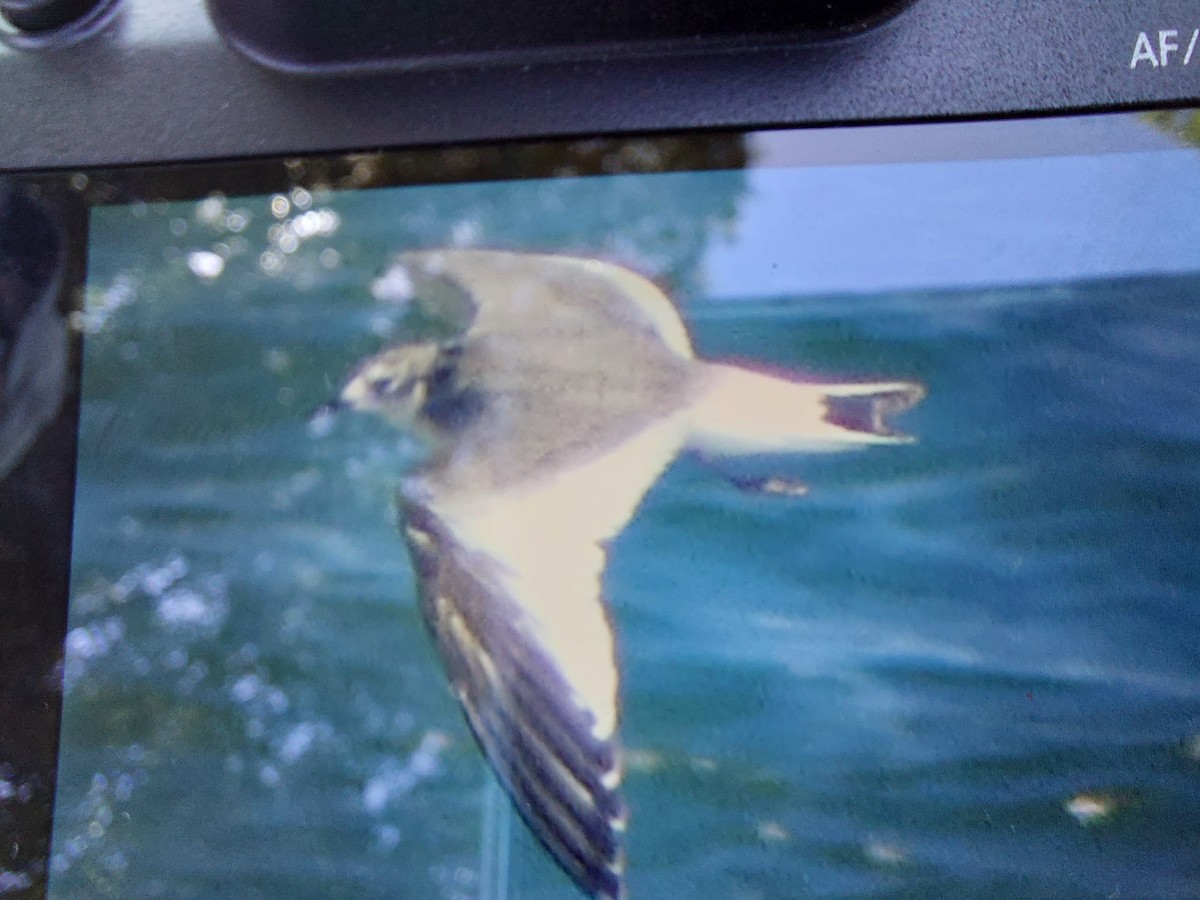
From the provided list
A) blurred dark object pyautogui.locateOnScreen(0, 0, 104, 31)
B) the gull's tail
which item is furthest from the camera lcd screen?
blurred dark object pyautogui.locateOnScreen(0, 0, 104, 31)

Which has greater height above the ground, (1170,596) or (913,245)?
(913,245)

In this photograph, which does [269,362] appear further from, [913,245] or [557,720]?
[913,245]

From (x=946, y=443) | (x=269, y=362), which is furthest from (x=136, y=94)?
(x=946, y=443)

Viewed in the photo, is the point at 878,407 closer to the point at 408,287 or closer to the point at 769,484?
the point at 769,484

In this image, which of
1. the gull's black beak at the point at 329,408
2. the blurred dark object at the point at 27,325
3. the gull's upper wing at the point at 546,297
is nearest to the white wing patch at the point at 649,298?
the gull's upper wing at the point at 546,297

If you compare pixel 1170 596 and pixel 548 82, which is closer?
pixel 1170 596

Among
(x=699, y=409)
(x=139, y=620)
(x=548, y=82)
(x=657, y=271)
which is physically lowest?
(x=139, y=620)

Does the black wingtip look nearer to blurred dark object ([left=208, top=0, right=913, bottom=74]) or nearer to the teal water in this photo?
the teal water
